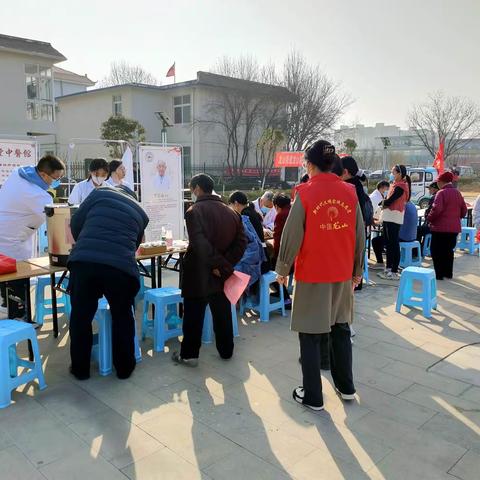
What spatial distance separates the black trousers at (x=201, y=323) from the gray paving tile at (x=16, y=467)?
1442 mm

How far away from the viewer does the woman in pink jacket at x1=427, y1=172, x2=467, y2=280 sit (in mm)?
6660

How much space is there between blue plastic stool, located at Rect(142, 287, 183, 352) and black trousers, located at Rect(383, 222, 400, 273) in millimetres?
3826

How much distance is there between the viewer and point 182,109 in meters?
24.4

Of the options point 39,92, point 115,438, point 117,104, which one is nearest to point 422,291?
point 115,438

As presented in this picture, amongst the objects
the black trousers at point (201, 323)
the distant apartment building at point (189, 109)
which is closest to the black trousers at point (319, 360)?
the black trousers at point (201, 323)

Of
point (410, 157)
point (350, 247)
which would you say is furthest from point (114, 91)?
point (410, 157)

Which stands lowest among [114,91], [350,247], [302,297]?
[302,297]

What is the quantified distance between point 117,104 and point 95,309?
76.0 ft

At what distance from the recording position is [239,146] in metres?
25.7

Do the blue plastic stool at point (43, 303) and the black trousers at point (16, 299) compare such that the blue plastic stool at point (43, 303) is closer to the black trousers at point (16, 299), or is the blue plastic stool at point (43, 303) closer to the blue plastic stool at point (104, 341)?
the black trousers at point (16, 299)

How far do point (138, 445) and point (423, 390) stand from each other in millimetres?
2055

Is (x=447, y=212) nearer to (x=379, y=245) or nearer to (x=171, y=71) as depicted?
(x=379, y=245)

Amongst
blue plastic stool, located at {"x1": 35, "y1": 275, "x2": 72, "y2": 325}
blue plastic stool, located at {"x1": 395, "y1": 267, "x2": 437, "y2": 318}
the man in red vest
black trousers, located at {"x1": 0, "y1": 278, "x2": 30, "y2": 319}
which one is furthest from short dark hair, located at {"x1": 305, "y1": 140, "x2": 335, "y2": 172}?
blue plastic stool, located at {"x1": 35, "y1": 275, "x2": 72, "y2": 325}

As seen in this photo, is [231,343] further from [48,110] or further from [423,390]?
[48,110]
